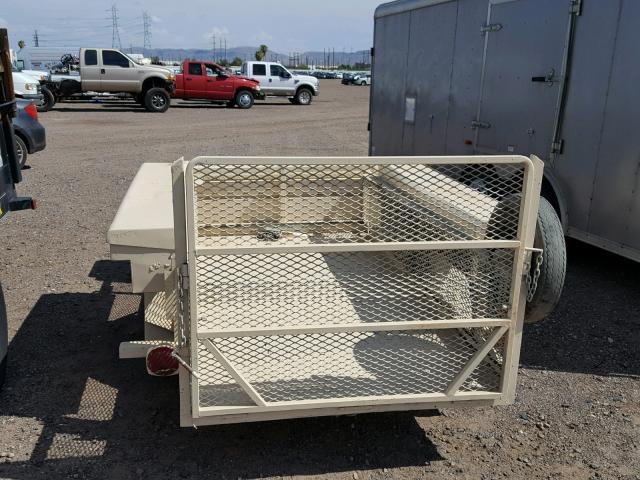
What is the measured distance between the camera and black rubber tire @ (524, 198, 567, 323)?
293cm

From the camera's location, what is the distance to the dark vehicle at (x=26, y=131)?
979 centimetres

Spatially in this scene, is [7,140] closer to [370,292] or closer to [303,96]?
[370,292]

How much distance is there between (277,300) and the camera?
10.3 ft

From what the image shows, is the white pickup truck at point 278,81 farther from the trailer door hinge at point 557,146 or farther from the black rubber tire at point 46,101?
the trailer door hinge at point 557,146

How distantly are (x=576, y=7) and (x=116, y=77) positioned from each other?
1895cm

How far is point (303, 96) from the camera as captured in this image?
27500 mm

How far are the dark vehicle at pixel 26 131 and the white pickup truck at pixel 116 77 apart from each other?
12.1 meters

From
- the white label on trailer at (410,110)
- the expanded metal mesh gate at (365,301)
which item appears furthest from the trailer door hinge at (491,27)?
the expanded metal mesh gate at (365,301)

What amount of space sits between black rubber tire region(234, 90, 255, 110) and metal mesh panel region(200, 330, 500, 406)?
2234 cm

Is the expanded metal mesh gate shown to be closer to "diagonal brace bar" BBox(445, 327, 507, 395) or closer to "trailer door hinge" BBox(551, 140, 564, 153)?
"diagonal brace bar" BBox(445, 327, 507, 395)

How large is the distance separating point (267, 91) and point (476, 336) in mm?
25078

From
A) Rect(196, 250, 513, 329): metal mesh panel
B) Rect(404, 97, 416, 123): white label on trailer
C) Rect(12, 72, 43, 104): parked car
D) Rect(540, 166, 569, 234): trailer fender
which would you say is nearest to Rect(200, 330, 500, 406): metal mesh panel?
Rect(196, 250, 513, 329): metal mesh panel

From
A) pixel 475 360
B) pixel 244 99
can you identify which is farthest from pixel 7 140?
pixel 244 99

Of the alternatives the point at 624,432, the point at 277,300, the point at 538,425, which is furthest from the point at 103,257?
the point at 624,432
